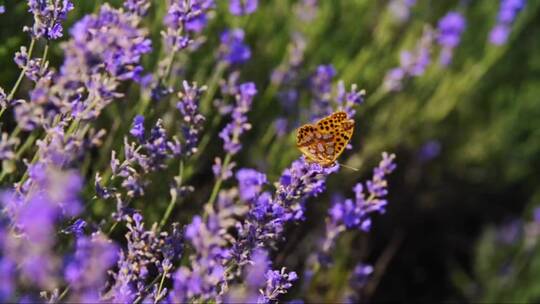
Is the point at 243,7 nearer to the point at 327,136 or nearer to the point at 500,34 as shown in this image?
the point at 327,136

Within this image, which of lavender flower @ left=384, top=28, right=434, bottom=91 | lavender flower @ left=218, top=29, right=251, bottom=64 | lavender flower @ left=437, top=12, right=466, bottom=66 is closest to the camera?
lavender flower @ left=218, top=29, right=251, bottom=64

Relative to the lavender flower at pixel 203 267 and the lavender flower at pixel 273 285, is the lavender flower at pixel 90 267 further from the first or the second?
the lavender flower at pixel 273 285

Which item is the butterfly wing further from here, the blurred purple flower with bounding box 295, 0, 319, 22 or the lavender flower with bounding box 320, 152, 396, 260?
the blurred purple flower with bounding box 295, 0, 319, 22

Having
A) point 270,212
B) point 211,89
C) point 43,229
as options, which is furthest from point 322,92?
point 43,229

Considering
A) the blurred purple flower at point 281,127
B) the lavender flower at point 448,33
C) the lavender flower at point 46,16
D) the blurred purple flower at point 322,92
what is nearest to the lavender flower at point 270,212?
the lavender flower at point 46,16

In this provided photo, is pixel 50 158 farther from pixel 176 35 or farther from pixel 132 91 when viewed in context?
pixel 132 91

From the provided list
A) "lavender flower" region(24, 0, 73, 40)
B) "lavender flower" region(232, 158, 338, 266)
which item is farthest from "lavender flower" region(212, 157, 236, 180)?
"lavender flower" region(24, 0, 73, 40)

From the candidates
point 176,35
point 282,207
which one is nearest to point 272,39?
point 176,35
